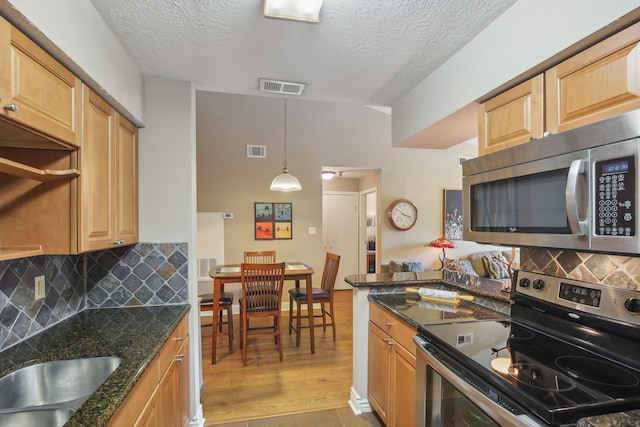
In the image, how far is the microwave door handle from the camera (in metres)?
0.98

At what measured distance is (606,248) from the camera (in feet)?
3.06

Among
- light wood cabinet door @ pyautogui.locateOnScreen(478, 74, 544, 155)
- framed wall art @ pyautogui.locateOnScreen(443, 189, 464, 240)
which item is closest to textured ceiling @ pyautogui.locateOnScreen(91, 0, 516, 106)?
light wood cabinet door @ pyautogui.locateOnScreen(478, 74, 544, 155)

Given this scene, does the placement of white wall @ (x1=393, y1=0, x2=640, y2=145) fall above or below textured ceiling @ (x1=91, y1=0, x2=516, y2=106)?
below

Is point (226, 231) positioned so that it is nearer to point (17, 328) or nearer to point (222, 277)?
point (222, 277)

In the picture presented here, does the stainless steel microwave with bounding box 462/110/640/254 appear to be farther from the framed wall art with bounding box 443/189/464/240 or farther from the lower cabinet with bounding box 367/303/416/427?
the framed wall art with bounding box 443/189/464/240

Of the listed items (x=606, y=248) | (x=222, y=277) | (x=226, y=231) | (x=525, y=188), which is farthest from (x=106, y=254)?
(x=226, y=231)

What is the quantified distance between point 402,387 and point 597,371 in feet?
3.22

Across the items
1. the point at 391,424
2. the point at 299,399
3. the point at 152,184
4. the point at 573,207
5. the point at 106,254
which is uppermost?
the point at 152,184

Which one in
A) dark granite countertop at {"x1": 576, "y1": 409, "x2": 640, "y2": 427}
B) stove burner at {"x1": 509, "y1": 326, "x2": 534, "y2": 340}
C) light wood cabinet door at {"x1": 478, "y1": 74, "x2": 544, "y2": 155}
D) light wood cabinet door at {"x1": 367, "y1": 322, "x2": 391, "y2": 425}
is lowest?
light wood cabinet door at {"x1": 367, "y1": 322, "x2": 391, "y2": 425}

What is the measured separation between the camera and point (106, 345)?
142cm

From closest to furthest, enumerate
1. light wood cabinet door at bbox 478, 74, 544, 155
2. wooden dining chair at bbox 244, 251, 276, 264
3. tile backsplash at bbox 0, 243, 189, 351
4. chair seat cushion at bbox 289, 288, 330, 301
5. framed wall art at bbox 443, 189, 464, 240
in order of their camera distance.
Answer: light wood cabinet door at bbox 478, 74, 544, 155 < tile backsplash at bbox 0, 243, 189, 351 < chair seat cushion at bbox 289, 288, 330, 301 < wooden dining chair at bbox 244, 251, 276, 264 < framed wall art at bbox 443, 189, 464, 240

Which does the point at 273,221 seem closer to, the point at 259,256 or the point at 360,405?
the point at 259,256

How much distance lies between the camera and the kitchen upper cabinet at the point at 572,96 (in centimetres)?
100

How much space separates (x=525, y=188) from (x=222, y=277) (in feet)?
9.26
